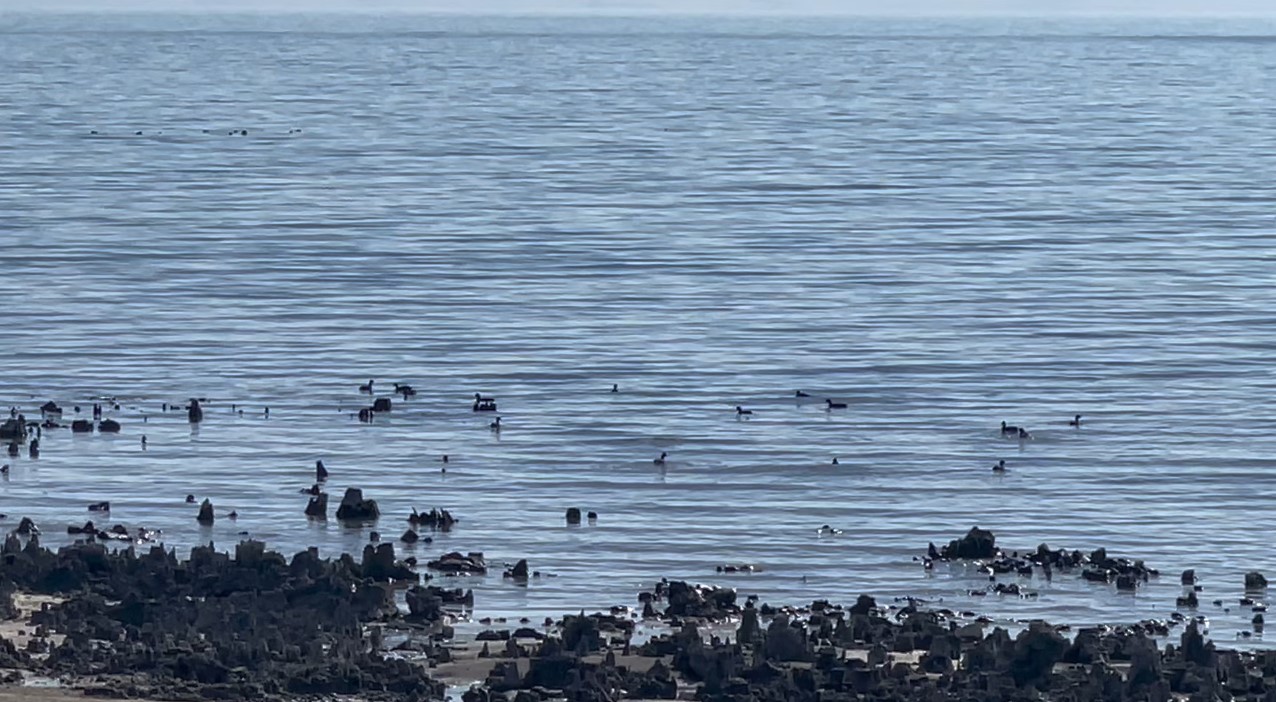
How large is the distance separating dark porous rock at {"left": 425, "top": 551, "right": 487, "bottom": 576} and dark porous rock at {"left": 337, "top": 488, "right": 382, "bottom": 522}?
2.70 metres

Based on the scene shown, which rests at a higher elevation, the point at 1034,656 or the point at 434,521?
the point at 434,521

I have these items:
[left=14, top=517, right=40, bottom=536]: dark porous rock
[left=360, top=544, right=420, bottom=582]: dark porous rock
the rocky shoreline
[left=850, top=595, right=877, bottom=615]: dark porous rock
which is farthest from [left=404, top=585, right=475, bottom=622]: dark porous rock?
[left=14, top=517, right=40, bottom=536]: dark porous rock

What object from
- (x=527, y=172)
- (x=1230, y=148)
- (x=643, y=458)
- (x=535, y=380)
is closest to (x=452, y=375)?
(x=535, y=380)

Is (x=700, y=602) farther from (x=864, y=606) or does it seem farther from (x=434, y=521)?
(x=434, y=521)

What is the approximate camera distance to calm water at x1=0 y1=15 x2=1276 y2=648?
33.8 m

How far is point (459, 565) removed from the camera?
3028 cm

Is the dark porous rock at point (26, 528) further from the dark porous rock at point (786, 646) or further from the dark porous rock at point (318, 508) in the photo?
the dark porous rock at point (786, 646)

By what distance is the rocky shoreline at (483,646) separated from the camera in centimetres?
2352

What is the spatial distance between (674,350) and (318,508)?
17.6 m

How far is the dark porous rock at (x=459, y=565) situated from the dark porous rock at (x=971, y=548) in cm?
517

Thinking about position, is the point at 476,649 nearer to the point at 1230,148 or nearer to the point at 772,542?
the point at 772,542

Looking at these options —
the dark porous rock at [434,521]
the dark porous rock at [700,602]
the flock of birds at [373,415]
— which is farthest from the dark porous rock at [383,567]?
A: the flock of birds at [373,415]

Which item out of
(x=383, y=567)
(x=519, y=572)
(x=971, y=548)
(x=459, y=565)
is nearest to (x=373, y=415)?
(x=459, y=565)

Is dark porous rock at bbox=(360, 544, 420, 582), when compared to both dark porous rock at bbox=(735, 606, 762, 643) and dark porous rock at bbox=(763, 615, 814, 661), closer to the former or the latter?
dark porous rock at bbox=(735, 606, 762, 643)
